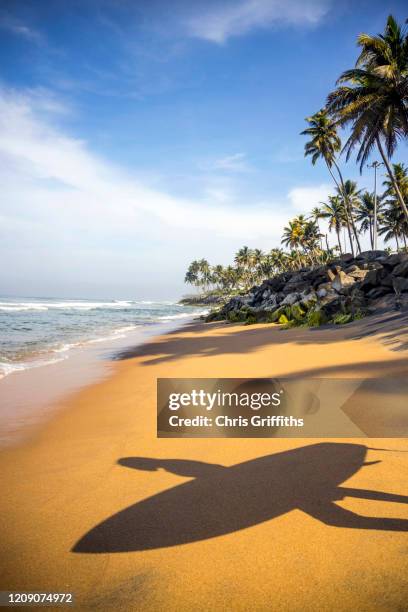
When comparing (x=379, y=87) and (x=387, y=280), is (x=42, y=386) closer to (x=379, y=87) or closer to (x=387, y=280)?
(x=387, y=280)

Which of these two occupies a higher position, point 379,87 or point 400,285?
point 379,87

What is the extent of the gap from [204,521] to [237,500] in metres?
0.42

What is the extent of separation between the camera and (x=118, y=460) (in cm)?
405

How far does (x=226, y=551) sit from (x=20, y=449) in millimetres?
3570

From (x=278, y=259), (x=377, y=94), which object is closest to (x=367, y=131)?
(x=377, y=94)

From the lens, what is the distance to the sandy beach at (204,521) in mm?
2100

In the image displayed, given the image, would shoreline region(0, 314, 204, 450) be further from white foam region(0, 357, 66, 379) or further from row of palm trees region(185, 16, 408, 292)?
row of palm trees region(185, 16, 408, 292)

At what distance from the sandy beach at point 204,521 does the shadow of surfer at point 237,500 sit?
14mm

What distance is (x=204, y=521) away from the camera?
109 inches

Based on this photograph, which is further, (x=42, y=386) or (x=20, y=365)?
(x=20, y=365)

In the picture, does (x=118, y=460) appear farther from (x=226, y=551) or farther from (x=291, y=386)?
(x=291, y=386)

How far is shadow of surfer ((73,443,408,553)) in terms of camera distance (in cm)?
262

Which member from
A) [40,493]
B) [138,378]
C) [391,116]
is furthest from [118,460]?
[391,116]

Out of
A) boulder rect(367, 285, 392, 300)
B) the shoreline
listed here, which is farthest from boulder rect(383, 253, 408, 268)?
the shoreline
